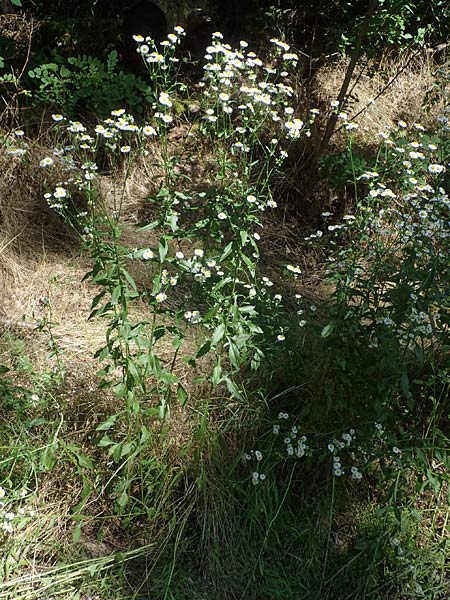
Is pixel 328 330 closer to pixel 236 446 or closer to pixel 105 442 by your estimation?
pixel 236 446

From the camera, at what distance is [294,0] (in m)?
4.75

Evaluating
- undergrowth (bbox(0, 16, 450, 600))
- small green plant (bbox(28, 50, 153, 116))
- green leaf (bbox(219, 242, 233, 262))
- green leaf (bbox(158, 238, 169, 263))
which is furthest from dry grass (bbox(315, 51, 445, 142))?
green leaf (bbox(158, 238, 169, 263))

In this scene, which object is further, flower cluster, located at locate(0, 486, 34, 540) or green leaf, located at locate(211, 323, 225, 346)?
flower cluster, located at locate(0, 486, 34, 540)

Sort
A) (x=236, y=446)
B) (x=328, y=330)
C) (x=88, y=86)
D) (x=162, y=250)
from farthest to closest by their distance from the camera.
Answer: (x=88, y=86) → (x=236, y=446) → (x=328, y=330) → (x=162, y=250)

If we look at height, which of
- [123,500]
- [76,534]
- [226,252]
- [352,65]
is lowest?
[76,534]

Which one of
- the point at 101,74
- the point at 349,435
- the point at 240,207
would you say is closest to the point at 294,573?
the point at 349,435

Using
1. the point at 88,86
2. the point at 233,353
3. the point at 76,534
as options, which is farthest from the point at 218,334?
the point at 88,86

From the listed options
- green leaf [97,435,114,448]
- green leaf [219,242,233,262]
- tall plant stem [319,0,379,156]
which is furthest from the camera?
tall plant stem [319,0,379,156]

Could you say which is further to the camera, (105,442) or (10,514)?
(105,442)

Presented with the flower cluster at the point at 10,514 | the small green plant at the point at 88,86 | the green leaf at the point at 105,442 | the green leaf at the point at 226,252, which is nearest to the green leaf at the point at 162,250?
the green leaf at the point at 226,252

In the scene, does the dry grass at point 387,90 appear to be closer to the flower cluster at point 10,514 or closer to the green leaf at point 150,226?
the green leaf at point 150,226

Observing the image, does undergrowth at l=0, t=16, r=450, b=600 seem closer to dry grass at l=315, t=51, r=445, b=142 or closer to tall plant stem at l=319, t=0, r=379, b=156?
tall plant stem at l=319, t=0, r=379, b=156

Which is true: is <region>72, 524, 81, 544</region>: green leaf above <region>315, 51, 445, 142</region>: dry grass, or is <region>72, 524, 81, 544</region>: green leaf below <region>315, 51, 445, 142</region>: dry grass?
below

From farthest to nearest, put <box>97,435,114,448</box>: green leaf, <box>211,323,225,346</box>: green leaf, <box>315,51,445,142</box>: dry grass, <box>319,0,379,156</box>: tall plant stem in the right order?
<box>315,51,445,142</box>: dry grass → <box>319,0,379,156</box>: tall plant stem → <box>97,435,114,448</box>: green leaf → <box>211,323,225,346</box>: green leaf
